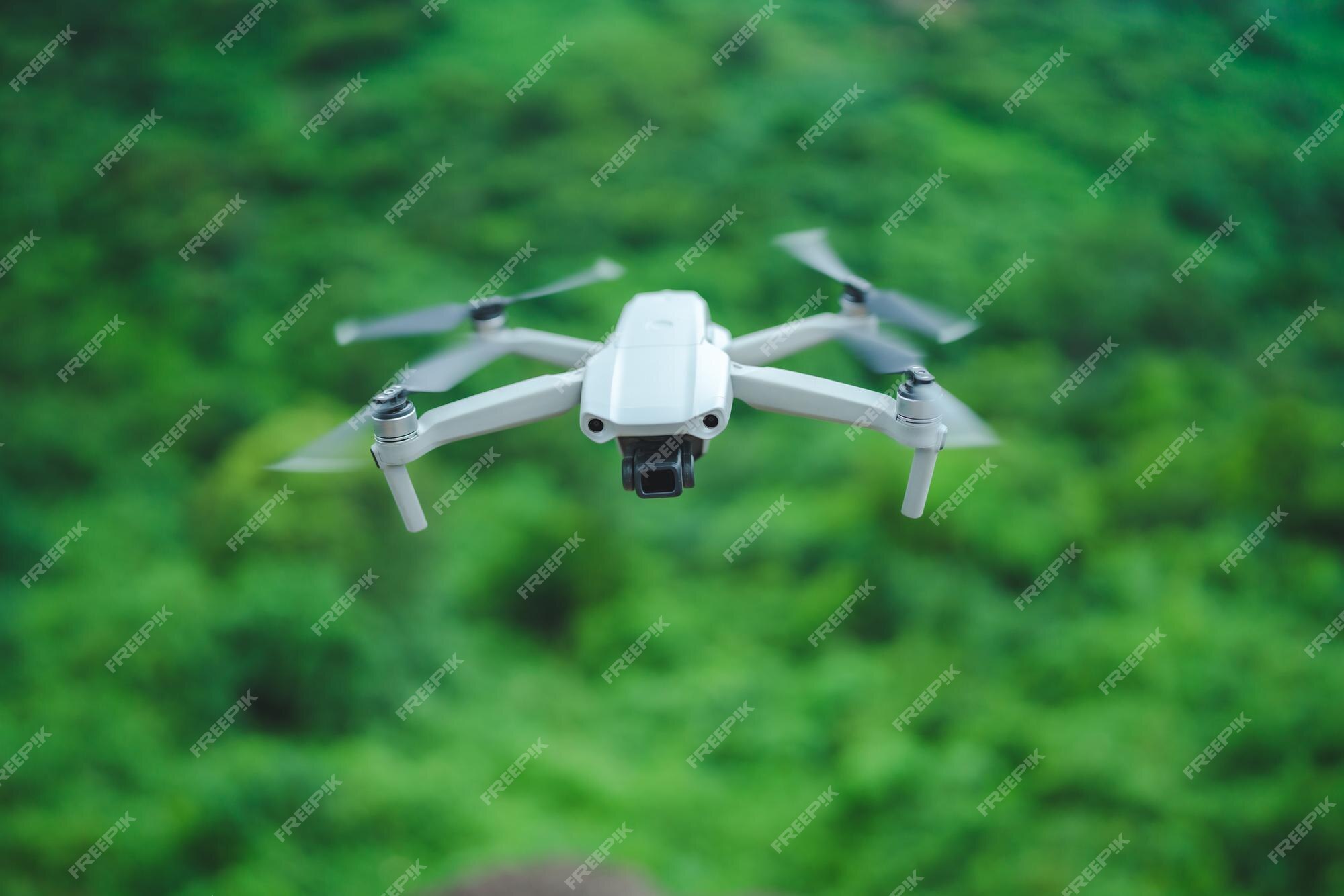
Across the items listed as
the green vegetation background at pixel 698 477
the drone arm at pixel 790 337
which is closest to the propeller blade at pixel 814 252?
the drone arm at pixel 790 337

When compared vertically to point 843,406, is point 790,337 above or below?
above

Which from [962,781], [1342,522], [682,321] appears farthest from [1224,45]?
[682,321]

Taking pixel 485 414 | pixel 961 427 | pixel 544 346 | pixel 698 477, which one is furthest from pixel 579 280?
pixel 698 477

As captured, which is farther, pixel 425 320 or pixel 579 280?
pixel 579 280

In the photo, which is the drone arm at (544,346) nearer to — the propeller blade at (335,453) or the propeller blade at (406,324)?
A: the propeller blade at (406,324)

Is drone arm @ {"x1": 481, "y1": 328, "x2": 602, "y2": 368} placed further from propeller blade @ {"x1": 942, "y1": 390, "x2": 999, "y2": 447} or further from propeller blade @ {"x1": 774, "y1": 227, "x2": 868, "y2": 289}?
propeller blade @ {"x1": 942, "y1": 390, "x2": 999, "y2": 447}

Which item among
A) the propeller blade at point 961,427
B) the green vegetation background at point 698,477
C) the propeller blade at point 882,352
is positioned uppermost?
the green vegetation background at point 698,477

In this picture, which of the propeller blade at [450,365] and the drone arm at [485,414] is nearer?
the drone arm at [485,414]

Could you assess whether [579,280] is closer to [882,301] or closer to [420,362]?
[420,362]
